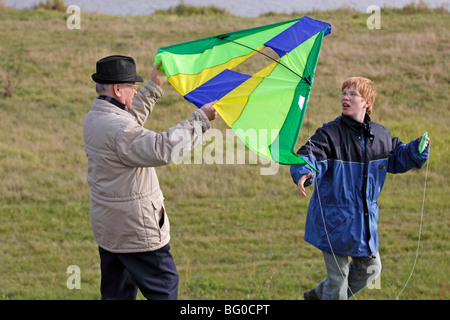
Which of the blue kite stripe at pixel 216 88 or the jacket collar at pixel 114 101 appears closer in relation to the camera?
the jacket collar at pixel 114 101

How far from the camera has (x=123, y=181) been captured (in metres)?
3.61

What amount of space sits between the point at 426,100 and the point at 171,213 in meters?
7.26

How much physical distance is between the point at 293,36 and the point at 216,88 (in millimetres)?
694

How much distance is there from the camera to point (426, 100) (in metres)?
12.8

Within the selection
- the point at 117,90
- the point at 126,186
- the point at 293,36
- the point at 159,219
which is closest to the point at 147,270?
the point at 159,219

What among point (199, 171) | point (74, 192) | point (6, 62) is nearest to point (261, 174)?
point (199, 171)

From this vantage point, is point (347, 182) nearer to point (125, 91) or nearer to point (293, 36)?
point (293, 36)

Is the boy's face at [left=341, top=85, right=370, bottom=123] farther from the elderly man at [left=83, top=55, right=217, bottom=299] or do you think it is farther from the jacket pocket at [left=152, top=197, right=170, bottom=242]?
the jacket pocket at [left=152, top=197, right=170, bottom=242]

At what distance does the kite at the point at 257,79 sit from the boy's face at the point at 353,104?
0.28 metres

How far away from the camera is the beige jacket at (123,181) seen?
11.5 ft

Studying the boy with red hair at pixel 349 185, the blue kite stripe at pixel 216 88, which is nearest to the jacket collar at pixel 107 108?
the blue kite stripe at pixel 216 88

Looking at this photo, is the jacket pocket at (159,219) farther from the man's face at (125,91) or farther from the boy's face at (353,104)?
the boy's face at (353,104)

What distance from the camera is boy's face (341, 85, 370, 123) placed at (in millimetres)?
4062
